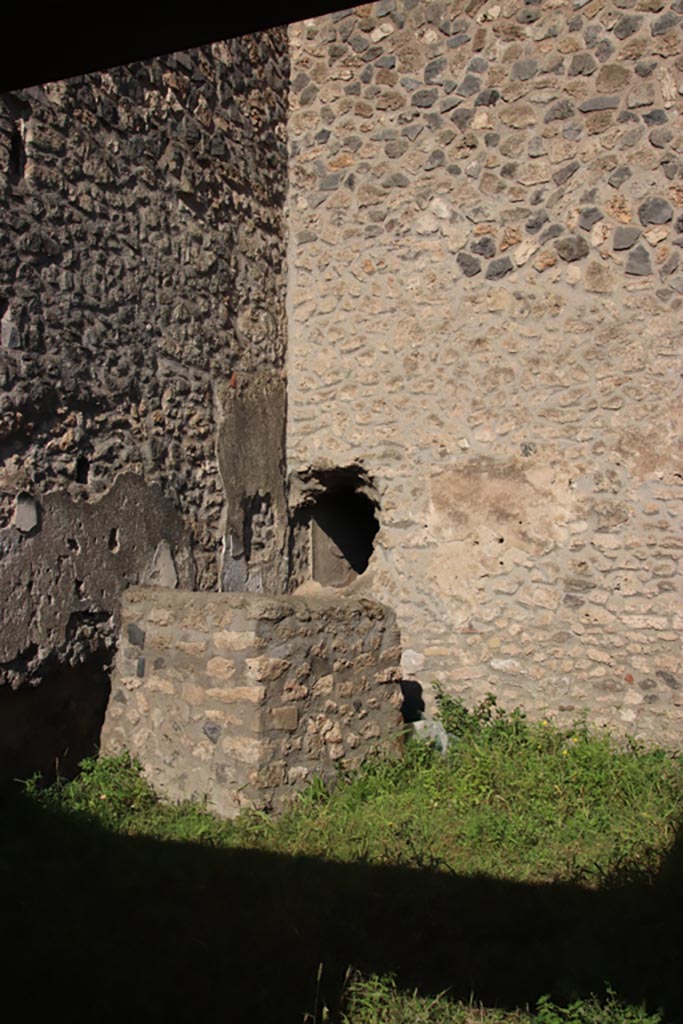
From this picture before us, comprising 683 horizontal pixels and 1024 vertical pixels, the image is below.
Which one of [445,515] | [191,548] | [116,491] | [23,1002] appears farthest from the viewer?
[445,515]

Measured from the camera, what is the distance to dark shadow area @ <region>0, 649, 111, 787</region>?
4480 mm

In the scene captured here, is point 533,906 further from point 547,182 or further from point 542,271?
point 547,182

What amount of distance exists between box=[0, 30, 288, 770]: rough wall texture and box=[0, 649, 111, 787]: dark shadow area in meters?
0.09

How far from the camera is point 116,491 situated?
16.8 ft

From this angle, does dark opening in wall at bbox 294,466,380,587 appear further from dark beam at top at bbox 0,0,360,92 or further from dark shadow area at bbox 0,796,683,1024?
dark beam at top at bbox 0,0,360,92

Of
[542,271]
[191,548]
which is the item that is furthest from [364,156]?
[191,548]

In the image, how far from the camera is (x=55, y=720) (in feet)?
15.6

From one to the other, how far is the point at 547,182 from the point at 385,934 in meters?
4.58

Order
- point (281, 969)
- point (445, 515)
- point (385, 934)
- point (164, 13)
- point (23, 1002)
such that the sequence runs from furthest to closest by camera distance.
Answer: point (445, 515)
point (385, 934)
point (281, 969)
point (23, 1002)
point (164, 13)

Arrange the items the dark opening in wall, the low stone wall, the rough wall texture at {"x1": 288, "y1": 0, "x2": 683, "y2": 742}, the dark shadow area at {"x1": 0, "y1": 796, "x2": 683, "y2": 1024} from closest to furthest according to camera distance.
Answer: the dark shadow area at {"x1": 0, "y1": 796, "x2": 683, "y2": 1024}, the low stone wall, the rough wall texture at {"x1": 288, "y1": 0, "x2": 683, "y2": 742}, the dark opening in wall

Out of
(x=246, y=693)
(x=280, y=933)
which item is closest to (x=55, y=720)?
(x=246, y=693)

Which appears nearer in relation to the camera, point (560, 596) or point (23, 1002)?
point (23, 1002)

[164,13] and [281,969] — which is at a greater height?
[164,13]

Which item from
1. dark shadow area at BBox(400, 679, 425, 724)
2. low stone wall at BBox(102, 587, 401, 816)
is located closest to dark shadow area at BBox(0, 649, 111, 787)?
low stone wall at BBox(102, 587, 401, 816)
